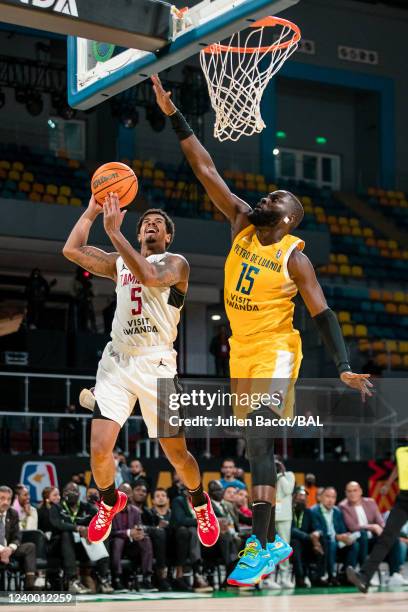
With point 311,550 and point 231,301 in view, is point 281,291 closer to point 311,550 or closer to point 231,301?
point 231,301

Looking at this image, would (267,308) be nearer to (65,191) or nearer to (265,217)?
(265,217)

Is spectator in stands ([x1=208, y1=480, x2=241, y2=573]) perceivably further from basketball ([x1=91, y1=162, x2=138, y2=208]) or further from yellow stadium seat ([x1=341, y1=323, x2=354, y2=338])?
yellow stadium seat ([x1=341, y1=323, x2=354, y2=338])

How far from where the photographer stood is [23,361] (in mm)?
18875

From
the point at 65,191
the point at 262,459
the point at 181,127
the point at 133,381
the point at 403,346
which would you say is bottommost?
the point at 262,459

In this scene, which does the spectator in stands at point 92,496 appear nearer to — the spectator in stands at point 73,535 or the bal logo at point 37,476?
the spectator in stands at point 73,535

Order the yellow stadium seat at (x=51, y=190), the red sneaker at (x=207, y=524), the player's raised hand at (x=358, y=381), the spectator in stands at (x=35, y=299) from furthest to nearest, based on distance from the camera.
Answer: the yellow stadium seat at (x=51, y=190) < the spectator in stands at (x=35, y=299) < the red sneaker at (x=207, y=524) < the player's raised hand at (x=358, y=381)

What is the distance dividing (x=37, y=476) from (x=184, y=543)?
2777 millimetres

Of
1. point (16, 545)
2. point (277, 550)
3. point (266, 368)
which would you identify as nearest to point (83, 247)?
point (266, 368)

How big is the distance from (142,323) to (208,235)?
13.9 m

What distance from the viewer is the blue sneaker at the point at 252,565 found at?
674 cm

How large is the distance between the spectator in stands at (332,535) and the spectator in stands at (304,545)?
128mm

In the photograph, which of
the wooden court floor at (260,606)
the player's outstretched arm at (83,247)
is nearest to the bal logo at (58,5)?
the player's outstretched arm at (83,247)

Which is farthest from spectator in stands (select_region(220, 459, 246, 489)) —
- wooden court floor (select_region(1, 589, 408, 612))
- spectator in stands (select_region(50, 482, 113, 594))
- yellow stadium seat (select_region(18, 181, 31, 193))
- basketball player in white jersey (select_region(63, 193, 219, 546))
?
yellow stadium seat (select_region(18, 181, 31, 193))

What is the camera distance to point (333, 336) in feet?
23.4
